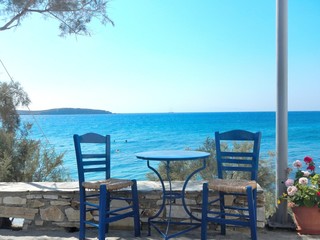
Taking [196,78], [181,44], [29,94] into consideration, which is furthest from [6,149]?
[196,78]

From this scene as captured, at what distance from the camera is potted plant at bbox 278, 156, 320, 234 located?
117 inches

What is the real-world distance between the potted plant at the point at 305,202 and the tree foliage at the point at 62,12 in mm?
2726

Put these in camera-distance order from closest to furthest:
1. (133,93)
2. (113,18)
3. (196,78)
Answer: (113,18) < (196,78) < (133,93)

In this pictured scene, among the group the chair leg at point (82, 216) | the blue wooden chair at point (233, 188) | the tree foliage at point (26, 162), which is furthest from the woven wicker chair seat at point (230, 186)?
the tree foliage at point (26, 162)

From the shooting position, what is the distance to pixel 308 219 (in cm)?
300

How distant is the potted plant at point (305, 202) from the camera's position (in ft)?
9.76

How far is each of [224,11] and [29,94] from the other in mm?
6744

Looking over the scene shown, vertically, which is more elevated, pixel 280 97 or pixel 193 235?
pixel 280 97

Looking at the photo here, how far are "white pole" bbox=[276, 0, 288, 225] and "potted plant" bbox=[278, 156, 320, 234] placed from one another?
0.14 meters

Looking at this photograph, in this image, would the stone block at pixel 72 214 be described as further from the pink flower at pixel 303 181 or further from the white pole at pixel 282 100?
the pink flower at pixel 303 181

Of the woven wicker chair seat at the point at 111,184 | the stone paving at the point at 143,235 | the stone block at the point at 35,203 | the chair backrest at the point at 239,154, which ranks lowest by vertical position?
the stone paving at the point at 143,235

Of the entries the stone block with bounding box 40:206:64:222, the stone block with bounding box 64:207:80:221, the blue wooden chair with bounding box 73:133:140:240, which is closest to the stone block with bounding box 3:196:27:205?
the stone block with bounding box 40:206:64:222

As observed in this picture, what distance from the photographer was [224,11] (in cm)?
1053

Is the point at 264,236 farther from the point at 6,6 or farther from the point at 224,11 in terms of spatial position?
the point at 224,11
